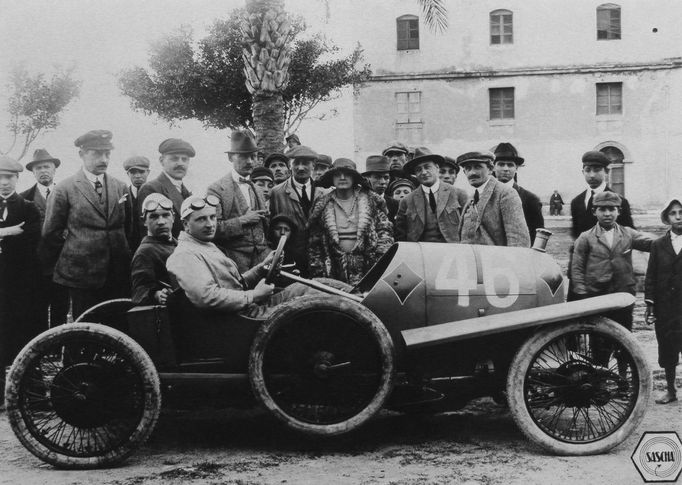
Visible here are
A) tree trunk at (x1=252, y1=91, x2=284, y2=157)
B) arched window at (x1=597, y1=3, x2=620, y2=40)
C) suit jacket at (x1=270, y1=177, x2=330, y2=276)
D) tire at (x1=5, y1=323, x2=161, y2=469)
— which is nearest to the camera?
tire at (x1=5, y1=323, x2=161, y2=469)

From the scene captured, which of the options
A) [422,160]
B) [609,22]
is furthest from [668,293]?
[609,22]

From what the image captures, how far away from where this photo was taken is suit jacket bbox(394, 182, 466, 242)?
6.30 meters

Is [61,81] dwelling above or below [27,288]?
above

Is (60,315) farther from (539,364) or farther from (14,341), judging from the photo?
(539,364)

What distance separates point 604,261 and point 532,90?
87.9 ft

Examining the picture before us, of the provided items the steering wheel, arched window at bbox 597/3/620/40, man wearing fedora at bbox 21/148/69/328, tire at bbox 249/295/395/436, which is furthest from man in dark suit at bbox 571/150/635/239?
arched window at bbox 597/3/620/40

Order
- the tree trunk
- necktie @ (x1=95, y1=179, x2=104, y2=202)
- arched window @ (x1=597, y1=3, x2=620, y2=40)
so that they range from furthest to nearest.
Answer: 1. arched window @ (x1=597, y1=3, x2=620, y2=40)
2. the tree trunk
3. necktie @ (x1=95, y1=179, x2=104, y2=202)

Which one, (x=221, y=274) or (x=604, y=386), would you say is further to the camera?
(x=221, y=274)

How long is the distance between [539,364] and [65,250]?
3.73m

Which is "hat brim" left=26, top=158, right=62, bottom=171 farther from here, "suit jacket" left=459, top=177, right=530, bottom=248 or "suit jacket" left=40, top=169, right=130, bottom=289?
"suit jacket" left=459, top=177, right=530, bottom=248

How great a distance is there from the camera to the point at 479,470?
391 centimetres

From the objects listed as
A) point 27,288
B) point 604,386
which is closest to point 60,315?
point 27,288

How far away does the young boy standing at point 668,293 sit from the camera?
5379 millimetres

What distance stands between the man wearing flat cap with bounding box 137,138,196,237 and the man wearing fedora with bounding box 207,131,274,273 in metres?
0.29
